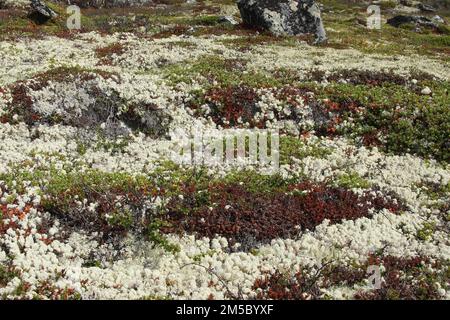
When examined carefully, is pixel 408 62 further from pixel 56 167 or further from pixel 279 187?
pixel 56 167

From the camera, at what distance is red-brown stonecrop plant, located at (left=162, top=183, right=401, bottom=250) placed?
14.1 meters

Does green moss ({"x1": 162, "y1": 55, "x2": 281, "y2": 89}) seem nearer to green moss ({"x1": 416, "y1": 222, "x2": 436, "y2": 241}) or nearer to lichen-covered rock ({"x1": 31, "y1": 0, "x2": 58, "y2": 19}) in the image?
green moss ({"x1": 416, "y1": 222, "x2": 436, "y2": 241})

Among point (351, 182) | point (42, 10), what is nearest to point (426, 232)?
point (351, 182)

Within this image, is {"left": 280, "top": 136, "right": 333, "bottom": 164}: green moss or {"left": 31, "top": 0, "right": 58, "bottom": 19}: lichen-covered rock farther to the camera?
{"left": 31, "top": 0, "right": 58, "bottom": 19}: lichen-covered rock

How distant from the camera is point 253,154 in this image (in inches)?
744

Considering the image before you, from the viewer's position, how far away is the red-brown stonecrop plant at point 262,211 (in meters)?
14.1

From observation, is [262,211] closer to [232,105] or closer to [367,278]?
[367,278]
